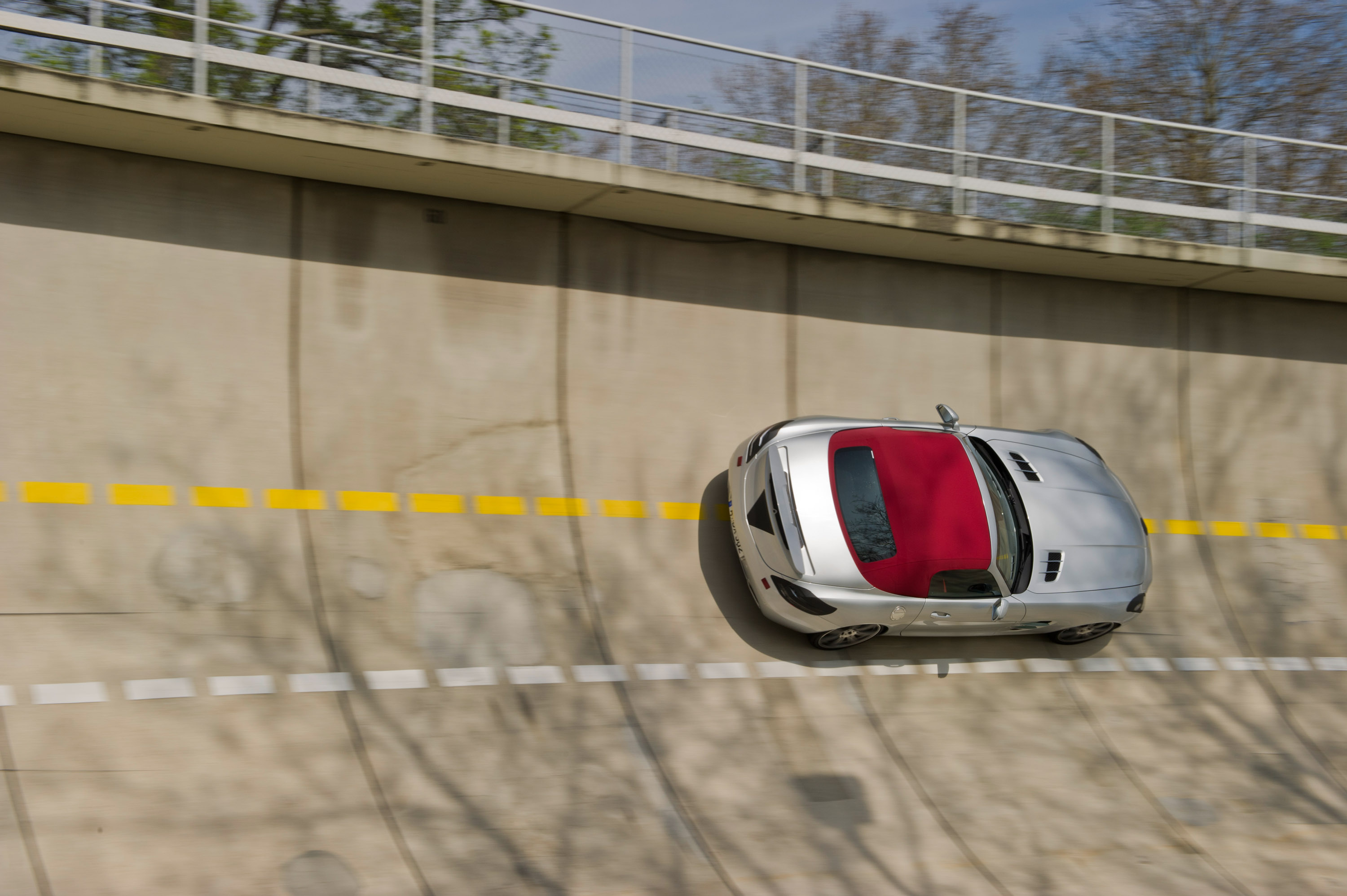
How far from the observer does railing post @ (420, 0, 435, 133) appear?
28.7ft

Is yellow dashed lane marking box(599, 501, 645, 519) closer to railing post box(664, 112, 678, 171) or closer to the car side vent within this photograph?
railing post box(664, 112, 678, 171)

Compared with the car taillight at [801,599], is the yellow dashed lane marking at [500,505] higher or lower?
higher

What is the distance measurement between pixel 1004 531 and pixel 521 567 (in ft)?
14.7

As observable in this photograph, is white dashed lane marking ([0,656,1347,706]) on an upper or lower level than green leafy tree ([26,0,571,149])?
lower

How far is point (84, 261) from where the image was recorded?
846 centimetres

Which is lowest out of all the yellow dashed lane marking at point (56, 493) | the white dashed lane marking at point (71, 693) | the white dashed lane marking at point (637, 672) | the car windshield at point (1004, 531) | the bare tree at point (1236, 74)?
the white dashed lane marking at point (637, 672)

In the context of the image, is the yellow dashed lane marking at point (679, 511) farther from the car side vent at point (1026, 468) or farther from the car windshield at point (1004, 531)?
the car side vent at point (1026, 468)

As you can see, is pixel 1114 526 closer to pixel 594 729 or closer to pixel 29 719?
pixel 594 729

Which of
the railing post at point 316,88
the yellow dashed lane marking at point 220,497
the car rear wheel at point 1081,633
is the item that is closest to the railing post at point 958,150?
the car rear wheel at point 1081,633

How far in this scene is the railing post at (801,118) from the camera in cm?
1010

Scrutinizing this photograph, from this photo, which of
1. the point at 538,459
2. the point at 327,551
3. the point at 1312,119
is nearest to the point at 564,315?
the point at 538,459

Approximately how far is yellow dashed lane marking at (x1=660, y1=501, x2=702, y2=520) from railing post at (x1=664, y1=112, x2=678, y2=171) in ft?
11.3

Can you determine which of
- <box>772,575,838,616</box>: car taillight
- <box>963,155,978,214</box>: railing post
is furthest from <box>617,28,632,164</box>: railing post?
<box>772,575,838,616</box>: car taillight

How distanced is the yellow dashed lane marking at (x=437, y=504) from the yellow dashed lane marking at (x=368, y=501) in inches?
6.6
